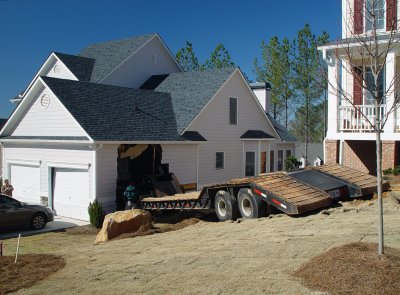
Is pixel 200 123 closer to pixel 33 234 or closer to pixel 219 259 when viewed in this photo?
pixel 33 234

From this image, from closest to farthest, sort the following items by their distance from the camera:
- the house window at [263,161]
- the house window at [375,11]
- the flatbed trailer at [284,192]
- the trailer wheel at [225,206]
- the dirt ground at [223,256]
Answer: the dirt ground at [223,256]
the house window at [375,11]
the flatbed trailer at [284,192]
the trailer wheel at [225,206]
the house window at [263,161]

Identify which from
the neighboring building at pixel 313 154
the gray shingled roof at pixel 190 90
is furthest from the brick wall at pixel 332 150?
the neighboring building at pixel 313 154

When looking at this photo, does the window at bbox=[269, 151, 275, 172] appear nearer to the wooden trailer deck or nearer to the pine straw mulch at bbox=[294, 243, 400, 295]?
the wooden trailer deck

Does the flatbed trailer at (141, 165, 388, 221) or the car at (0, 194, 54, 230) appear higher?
the flatbed trailer at (141, 165, 388, 221)

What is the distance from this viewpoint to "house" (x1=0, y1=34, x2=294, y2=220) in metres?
18.2

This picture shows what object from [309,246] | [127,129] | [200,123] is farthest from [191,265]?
[200,123]

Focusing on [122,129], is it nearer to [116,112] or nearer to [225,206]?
[116,112]

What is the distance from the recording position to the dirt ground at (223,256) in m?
6.96

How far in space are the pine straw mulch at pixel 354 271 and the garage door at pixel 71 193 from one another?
12583 millimetres

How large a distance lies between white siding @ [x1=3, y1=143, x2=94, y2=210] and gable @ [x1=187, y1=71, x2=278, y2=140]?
6.30 metres

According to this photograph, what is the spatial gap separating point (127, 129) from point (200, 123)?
5.32 meters

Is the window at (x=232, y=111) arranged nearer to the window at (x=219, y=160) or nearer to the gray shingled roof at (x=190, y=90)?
the gray shingled roof at (x=190, y=90)

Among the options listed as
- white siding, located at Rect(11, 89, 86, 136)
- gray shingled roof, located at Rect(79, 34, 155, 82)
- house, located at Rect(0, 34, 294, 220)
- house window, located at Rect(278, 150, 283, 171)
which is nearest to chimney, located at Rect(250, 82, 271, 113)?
house window, located at Rect(278, 150, 283, 171)

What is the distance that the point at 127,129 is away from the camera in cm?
1916
